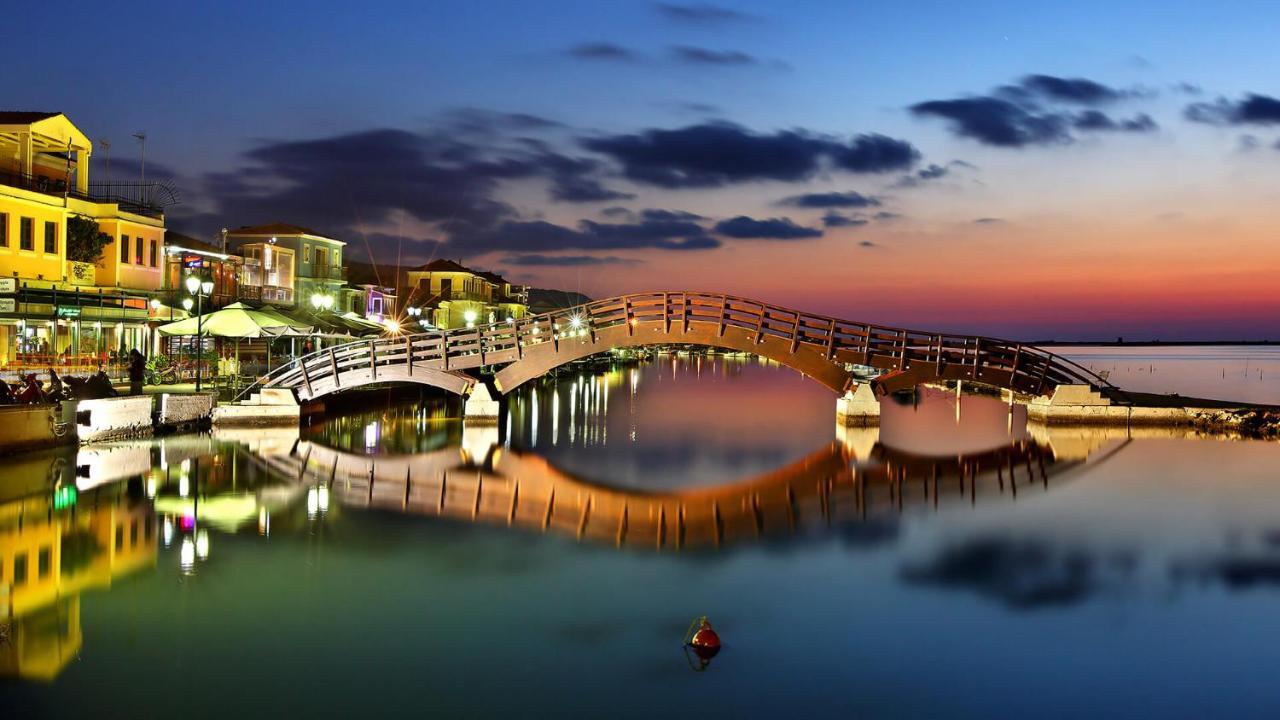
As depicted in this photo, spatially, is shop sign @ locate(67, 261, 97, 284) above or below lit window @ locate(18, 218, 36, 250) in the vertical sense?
below

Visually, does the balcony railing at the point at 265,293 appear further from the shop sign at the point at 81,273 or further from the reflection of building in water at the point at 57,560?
the reflection of building in water at the point at 57,560

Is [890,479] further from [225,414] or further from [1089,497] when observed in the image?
[225,414]

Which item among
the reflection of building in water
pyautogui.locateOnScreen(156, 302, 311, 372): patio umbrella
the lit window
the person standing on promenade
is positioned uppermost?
the lit window

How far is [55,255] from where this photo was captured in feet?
128

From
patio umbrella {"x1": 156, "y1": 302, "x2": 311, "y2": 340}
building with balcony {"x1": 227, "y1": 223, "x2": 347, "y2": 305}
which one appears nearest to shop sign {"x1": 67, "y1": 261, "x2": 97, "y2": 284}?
patio umbrella {"x1": 156, "y1": 302, "x2": 311, "y2": 340}

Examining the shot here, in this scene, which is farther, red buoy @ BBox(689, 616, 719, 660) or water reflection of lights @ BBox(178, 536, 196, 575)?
water reflection of lights @ BBox(178, 536, 196, 575)

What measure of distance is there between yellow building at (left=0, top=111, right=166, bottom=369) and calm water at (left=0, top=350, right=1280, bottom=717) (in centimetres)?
1085

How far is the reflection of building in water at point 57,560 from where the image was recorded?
11674 millimetres

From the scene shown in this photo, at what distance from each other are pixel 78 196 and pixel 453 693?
39.0 m

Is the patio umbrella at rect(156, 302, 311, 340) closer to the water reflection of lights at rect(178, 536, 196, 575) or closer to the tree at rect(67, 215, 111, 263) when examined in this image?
the tree at rect(67, 215, 111, 263)

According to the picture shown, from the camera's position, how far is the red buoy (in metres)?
12.0

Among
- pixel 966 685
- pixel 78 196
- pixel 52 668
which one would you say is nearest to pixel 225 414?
pixel 78 196

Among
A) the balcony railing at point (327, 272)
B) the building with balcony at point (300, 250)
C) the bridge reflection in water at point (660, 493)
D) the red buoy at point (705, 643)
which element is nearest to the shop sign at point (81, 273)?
the bridge reflection in water at point (660, 493)

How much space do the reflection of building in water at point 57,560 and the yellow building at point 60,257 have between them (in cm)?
1578
